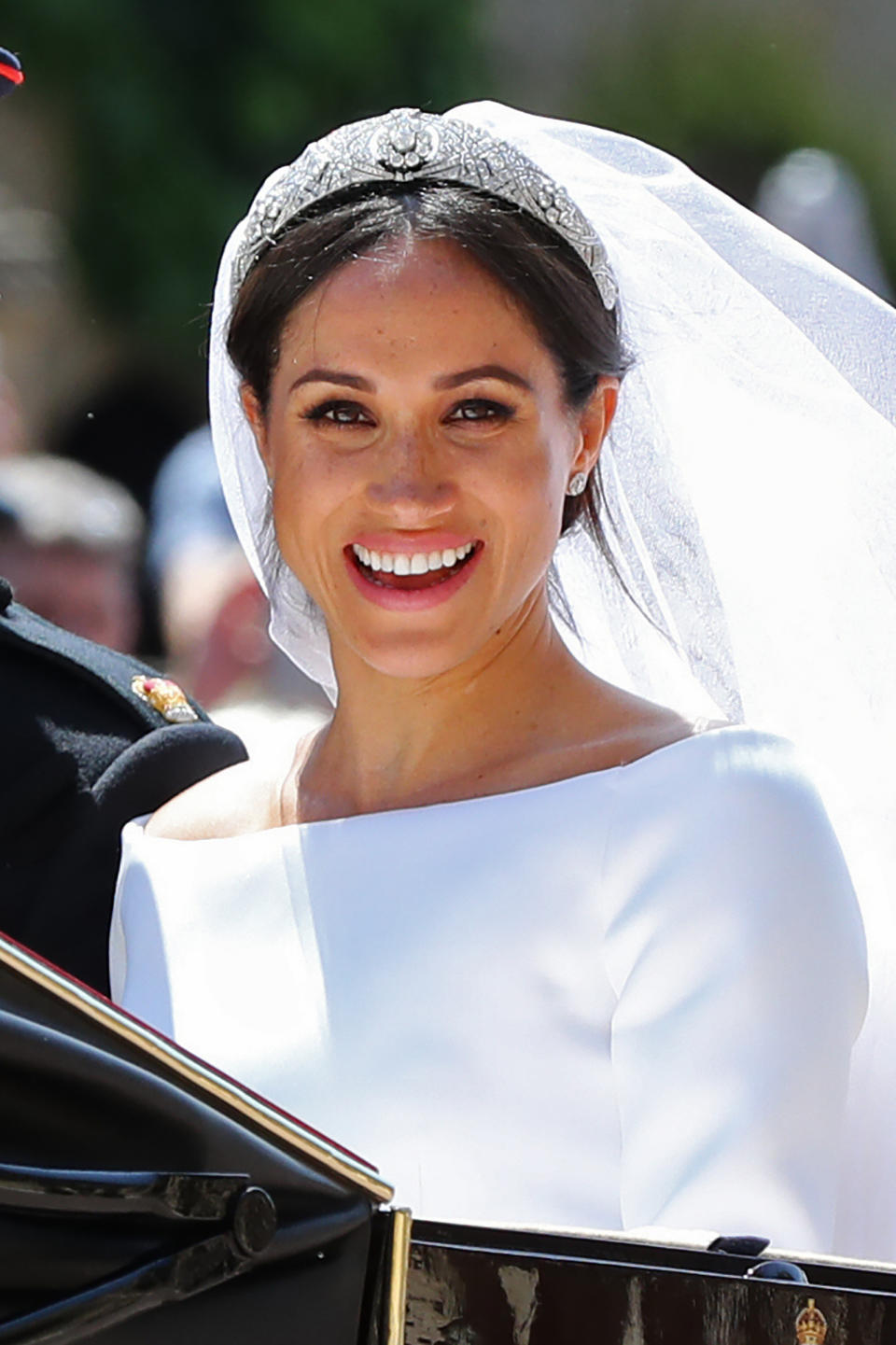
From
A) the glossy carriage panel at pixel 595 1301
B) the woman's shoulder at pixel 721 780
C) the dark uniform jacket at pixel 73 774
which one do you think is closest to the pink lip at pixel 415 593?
the woman's shoulder at pixel 721 780

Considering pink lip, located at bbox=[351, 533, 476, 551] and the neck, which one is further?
the neck

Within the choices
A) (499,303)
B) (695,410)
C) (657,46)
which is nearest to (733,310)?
(695,410)

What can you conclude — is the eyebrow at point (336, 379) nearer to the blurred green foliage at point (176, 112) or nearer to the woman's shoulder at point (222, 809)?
the woman's shoulder at point (222, 809)

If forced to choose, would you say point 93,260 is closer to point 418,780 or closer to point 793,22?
point 793,22

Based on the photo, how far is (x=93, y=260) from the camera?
13414mm

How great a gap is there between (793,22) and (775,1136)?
53.1 ft

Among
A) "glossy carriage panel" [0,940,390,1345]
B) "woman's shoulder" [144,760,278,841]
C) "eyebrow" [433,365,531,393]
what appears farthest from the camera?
"woman's shoulder" [144,760,278,841]

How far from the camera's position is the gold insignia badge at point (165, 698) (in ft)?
8.38

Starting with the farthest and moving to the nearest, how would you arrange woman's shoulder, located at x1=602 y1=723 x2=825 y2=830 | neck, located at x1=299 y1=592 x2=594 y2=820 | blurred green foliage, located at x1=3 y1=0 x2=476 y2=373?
1. blurred green foliage, located at x1=3 y1=0 x2=476 y2=373
2. neck, located at x1=299 y1=592 x2=594 y2=820
3. woman's shoulder, located at x1=602 y1=723 x2=825 y2=830

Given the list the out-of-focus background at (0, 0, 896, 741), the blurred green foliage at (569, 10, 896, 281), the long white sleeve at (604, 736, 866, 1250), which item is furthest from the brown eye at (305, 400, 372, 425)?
the blurred green foliage at (569, 10, 896, 281)

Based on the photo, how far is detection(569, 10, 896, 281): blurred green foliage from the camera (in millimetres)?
15703

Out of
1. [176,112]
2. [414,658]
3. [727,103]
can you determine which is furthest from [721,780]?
[727,103]

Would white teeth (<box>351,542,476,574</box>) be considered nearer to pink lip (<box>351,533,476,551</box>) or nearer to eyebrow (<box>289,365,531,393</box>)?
pink lip (<box>351,533,476,551</box>)

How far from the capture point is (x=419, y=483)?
6.70 ft
